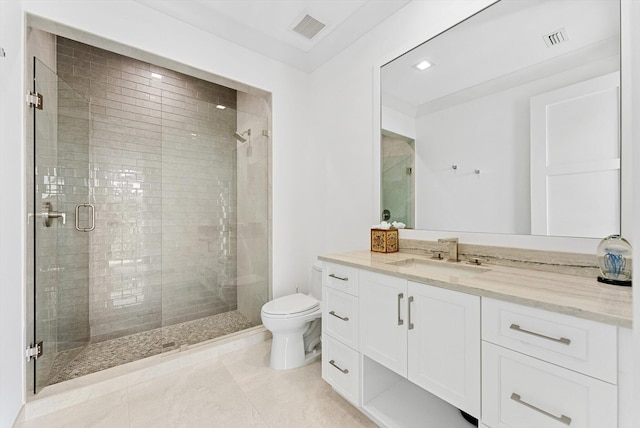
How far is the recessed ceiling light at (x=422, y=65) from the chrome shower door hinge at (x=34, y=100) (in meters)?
2.41

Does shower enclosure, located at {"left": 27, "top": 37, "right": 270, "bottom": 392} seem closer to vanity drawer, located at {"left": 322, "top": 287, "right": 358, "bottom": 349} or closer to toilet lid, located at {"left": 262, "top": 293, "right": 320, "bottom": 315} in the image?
toilet lid, located at {"left": 262, "top": 293, "right": 320, "bottom": 315}

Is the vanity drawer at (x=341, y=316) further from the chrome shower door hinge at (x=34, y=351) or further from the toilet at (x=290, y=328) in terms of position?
the chrome shower door hinge at (x=34, y=351)

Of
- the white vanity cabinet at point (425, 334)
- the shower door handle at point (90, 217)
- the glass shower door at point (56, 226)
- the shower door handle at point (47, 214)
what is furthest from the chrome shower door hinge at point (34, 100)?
the white vanity cabinet at point (425, 334)

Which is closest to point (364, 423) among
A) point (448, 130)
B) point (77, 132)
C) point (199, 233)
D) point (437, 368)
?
point (437, 368)

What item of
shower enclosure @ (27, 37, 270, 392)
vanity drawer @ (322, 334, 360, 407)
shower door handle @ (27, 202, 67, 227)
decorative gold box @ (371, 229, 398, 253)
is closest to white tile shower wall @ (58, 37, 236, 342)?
shower enclosure @ (27, 37, 270, 392)

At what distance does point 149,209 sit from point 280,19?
6.53 ft

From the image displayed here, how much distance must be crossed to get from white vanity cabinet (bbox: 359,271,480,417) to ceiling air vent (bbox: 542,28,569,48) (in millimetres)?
1277

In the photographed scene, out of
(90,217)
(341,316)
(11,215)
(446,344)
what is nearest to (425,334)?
(446,344)

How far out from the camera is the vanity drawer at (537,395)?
77 cm

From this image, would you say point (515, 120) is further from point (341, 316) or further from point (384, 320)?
point (341, 316)

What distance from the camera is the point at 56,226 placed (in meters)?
2.01

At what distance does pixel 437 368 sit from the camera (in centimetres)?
115

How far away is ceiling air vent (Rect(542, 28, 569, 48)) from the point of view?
1.29 metres

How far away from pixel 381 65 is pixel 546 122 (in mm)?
1209
